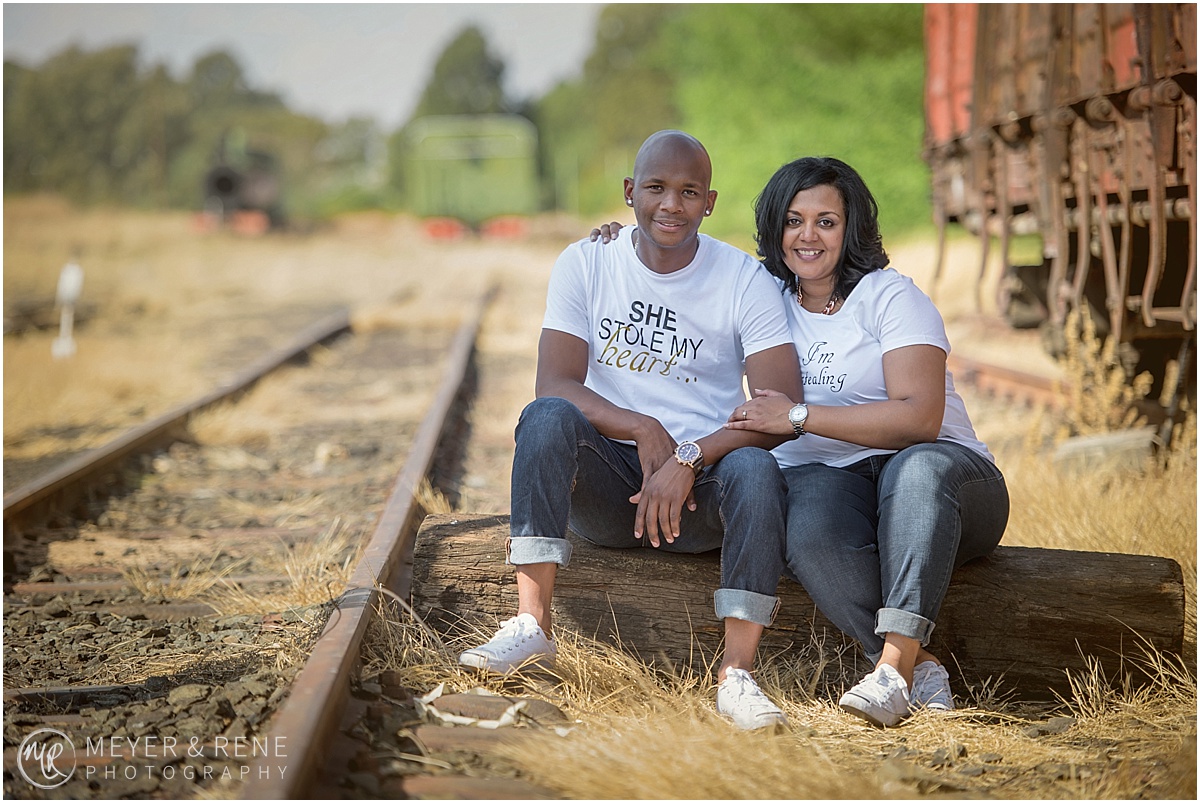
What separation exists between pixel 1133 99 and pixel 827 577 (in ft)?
9.51

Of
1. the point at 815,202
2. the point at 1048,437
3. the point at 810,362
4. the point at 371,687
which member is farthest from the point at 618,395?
the point at 1048,437

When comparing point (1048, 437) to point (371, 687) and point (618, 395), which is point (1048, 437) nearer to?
point (618, 395)

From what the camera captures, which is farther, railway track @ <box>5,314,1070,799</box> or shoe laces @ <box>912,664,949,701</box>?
shoe laces @ <box>912,664,949,701</box>

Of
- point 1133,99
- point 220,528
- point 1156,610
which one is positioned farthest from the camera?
point 220,528

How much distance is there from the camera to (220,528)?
4957mm

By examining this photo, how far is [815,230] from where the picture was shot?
299 centimetres

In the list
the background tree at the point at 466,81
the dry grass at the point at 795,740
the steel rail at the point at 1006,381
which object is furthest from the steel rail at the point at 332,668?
the background tree at the point at 466,81

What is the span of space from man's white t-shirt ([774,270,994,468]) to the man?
0.09m

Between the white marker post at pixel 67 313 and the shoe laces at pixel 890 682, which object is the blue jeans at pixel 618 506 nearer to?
the shoe laces at pixel 890 682

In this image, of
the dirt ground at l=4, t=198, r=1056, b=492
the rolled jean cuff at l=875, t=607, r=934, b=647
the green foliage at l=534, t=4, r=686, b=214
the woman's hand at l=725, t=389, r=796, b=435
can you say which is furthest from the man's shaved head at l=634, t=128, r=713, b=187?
the green foliage at l=534, t=4, r=686, b=214

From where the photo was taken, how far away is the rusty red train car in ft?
14.5

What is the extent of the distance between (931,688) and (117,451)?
475 centimetres

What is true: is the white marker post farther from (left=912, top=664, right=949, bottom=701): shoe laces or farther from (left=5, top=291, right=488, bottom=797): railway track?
(left=912, top=664, right=949, bottom=701): shoe laces

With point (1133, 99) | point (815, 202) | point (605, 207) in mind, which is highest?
point (605, 207)
